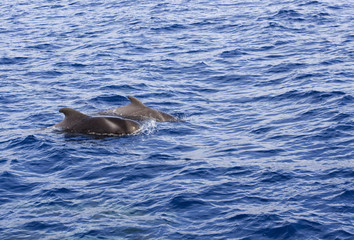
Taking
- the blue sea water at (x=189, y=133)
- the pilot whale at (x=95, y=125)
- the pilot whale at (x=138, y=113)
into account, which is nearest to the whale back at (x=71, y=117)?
the pilot whale at (x=95, y=125)

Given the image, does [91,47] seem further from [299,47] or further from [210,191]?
[210,191]

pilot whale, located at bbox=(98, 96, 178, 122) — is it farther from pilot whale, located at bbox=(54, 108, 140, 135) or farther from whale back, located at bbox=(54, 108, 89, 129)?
whale back, located at bbox=(54, 108, 89, 129)

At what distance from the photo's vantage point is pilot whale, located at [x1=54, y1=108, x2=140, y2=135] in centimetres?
1770

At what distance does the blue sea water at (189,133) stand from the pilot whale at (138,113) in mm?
479

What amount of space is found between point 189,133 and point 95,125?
9.21ft

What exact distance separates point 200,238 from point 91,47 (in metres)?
21.1

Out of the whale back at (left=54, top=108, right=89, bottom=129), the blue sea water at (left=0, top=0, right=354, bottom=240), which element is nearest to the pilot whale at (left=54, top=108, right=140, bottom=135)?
the whale back at (left=54, top=108, right=89, bottom=129)

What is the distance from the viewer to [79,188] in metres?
14.0

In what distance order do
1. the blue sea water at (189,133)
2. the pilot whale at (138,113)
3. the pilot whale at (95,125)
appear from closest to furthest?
the blue sea water at (189,133) → the pilot whale at (95,125) → the pilot whale at (138,113)

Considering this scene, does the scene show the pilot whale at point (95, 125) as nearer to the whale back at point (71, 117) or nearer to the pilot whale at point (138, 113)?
the whale back at point (71, 117)

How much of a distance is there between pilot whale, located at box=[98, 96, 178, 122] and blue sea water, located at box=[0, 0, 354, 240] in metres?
0.48

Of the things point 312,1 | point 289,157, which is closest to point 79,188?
point 289,157

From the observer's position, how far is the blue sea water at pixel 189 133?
487 inches

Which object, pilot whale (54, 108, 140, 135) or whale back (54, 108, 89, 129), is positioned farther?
whale back (54, 108, 89, 129)
